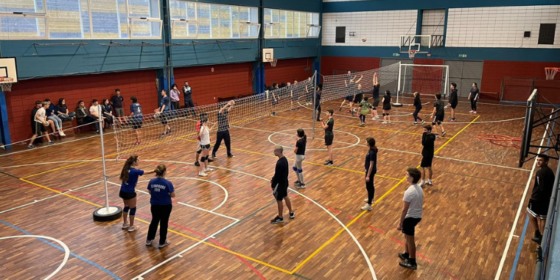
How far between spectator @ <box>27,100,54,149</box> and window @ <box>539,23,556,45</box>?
28975 millimetres

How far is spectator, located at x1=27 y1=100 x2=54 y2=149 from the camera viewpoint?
16672 millimetres

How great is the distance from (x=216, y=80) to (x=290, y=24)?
8574mm

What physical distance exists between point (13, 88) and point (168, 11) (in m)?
8.39

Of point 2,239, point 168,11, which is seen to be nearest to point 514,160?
point 2,239

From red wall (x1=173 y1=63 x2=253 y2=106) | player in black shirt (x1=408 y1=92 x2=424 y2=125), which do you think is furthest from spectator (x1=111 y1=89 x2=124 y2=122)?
player in black shirt (x1=408 y1=92 x2=424 y2=125)

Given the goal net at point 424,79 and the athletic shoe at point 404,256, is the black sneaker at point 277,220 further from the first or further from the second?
the goal net at point 424,79

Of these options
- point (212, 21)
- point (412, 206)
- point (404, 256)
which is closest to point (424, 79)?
point (212, 21)

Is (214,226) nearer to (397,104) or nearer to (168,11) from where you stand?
(168,11)

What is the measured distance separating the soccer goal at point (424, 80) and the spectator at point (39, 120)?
75.1 ft

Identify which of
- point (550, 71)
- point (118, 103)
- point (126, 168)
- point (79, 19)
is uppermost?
point (79, 19)

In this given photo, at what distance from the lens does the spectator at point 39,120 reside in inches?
656

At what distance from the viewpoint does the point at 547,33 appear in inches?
1067

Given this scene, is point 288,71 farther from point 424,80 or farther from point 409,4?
point 424,80

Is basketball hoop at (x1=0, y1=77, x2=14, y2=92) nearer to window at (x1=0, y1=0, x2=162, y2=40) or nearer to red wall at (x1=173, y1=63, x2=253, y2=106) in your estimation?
window at (x1=0, y1=0, x2=162, y2=40)
